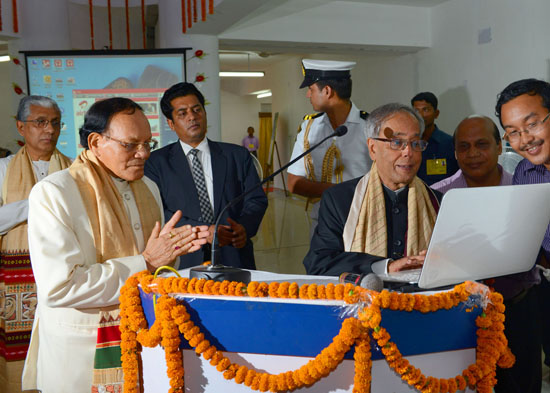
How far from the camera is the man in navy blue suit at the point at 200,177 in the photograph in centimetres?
295

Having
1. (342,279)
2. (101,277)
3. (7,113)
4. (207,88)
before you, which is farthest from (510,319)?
(7,113)

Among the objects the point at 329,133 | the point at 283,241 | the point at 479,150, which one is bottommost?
the point at 283,241

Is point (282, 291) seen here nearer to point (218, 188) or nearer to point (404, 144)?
point (404, 144)

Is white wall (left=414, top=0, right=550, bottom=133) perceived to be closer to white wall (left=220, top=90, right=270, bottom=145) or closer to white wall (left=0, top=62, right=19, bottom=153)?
white wall (left=0, top=62, right=19, bottom=153)

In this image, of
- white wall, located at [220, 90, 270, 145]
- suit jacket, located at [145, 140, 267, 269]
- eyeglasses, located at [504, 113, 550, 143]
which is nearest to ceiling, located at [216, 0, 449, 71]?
suit jacket, located at [145, 140, 267, 269]

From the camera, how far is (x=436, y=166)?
4.35 m

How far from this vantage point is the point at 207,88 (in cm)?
640

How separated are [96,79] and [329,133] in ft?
10.7

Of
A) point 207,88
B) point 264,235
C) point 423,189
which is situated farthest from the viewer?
point 264,235

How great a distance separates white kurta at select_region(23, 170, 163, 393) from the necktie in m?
1.20

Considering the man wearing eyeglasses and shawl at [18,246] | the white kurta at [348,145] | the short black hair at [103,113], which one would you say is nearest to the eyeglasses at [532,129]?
the white kurta at [348,145]

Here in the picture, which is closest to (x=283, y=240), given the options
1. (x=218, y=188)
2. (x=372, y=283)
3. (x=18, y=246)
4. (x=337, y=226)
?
(x=218, y=188)

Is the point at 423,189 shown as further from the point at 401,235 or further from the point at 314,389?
the point at 314,389

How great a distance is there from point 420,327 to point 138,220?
1.21m
